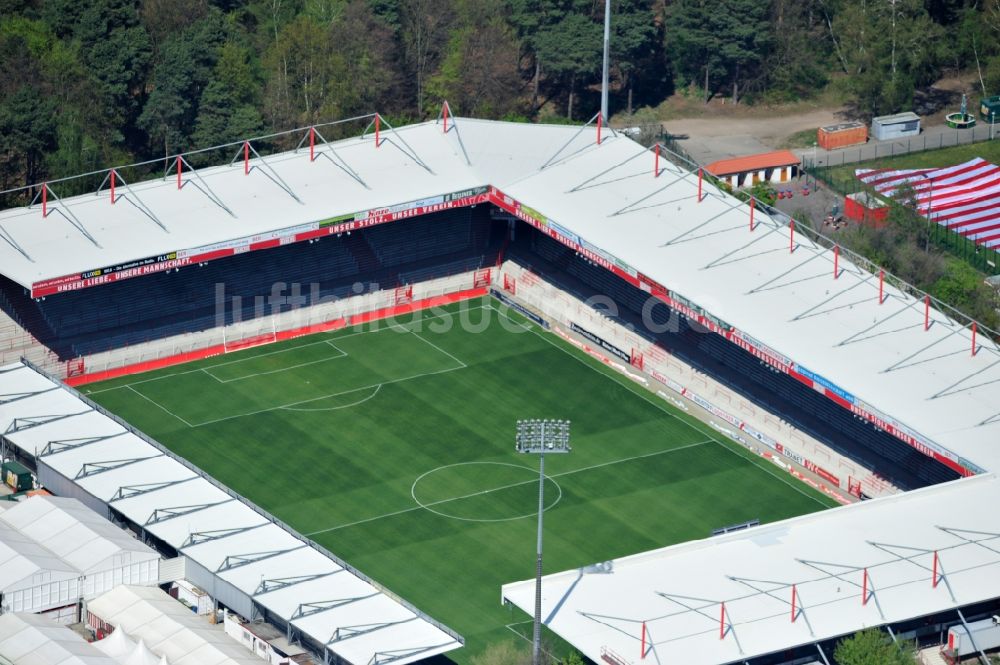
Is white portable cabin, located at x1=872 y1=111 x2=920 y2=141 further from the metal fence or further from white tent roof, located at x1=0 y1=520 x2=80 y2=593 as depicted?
white tent roof, located at x1=0 y1=520 x2=80 y2=593

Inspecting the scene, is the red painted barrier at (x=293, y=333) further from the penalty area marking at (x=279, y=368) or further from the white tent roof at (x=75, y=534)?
the white tent roof at (x=75, y=534)

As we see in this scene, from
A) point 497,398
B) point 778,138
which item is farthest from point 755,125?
point 497,398

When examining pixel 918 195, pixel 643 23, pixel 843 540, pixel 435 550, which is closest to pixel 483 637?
pixel 435 550

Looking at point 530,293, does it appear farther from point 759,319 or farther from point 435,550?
point 435,550

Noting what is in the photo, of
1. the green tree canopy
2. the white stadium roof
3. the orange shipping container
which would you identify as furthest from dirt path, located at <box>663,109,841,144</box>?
the green tree canopy

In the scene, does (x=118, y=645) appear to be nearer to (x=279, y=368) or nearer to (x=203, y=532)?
(x=203, y=532)

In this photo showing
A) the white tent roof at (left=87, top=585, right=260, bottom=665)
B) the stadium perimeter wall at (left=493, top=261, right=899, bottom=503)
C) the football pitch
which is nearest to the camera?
the white tent roof at (left=87, top=585, right=260, bottom=665)
